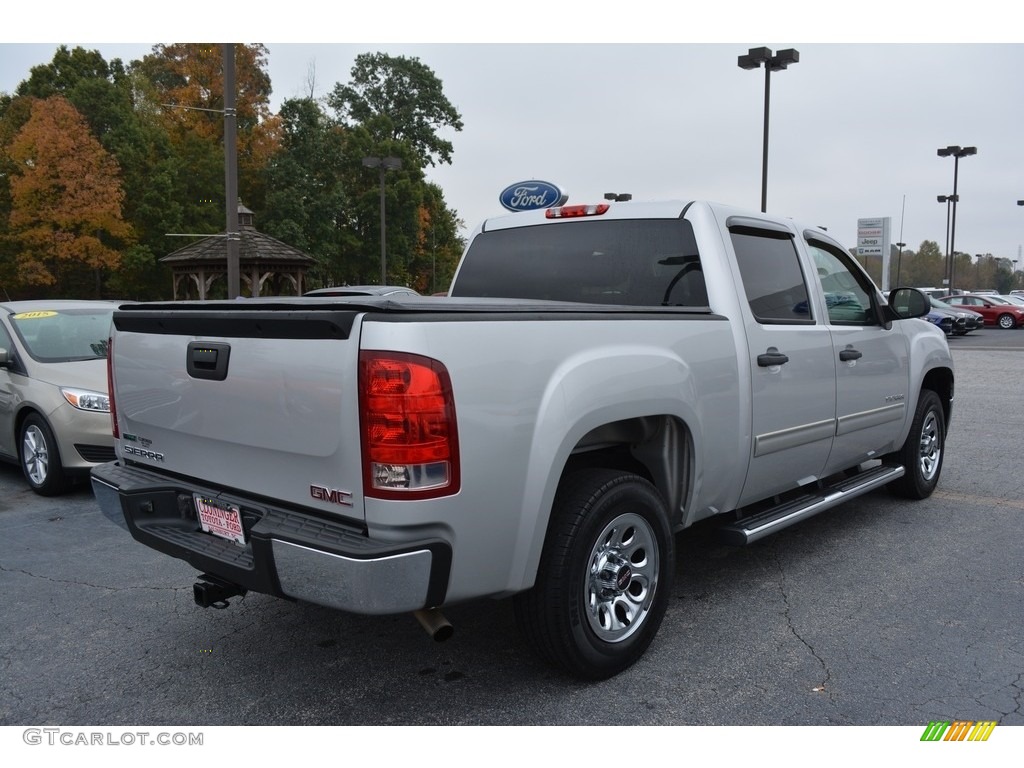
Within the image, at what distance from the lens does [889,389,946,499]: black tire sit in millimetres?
5832

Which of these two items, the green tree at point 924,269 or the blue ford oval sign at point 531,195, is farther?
the green tree at point 924,269

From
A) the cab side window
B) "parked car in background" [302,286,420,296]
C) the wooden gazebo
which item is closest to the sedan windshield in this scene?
"parked car in background" [302,286,420,296]

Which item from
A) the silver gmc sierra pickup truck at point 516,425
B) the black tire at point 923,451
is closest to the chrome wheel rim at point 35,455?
the silver gmc sierra pickup truck at point 516,425

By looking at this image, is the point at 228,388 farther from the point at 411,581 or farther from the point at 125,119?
the point at 125,119

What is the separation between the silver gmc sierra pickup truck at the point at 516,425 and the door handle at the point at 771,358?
0.01 m

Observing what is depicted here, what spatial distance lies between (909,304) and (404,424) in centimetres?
411

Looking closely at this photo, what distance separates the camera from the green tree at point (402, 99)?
194ft

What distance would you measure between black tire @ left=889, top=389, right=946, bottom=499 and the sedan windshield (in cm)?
631

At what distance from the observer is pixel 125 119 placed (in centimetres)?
3981

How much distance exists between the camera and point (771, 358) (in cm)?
401

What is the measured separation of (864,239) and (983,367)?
37.0m

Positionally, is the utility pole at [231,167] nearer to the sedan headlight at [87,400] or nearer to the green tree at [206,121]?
the sedan headlight at [87,400]

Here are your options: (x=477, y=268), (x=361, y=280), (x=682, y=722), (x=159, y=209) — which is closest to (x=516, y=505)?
(x=682, y=722)

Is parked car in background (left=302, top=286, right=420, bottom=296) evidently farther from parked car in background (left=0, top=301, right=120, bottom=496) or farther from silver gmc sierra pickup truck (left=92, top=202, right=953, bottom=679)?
parked car in background (left=0, top=301, right=120, bottom=496)
